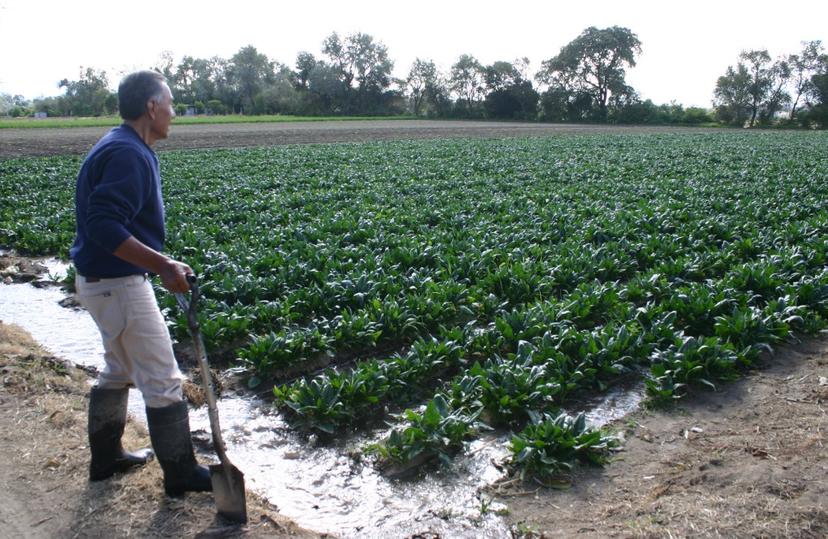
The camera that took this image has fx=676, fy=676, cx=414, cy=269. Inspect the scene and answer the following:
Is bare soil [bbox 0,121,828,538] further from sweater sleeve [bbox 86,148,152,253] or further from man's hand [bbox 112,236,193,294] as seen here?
sweater sleeve [bbox 86,148,152,253]

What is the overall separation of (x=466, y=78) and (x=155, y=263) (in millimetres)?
89293

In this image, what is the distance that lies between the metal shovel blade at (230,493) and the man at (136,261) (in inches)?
10.9

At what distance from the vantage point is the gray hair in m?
3.43

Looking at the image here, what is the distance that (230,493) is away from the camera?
137 inches

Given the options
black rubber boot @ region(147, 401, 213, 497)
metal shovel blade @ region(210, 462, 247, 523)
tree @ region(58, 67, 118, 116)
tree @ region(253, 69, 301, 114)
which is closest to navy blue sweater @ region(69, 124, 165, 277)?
black rubber boot @ region(147, 401, 213, 497)

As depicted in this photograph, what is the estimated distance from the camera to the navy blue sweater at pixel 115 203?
3.20m

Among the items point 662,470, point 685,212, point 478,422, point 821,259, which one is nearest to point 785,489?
point 662,470

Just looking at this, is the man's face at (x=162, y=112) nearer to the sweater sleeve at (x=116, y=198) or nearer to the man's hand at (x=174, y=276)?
the sweater sleeve at (x=116, y=198)

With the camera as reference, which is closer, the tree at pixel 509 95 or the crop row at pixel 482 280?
the crop row at pixel 482 280

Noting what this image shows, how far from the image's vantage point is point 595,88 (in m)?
81.0

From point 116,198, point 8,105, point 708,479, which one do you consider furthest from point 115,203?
point 8,105

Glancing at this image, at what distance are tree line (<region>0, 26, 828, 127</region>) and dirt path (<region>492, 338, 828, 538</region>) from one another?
7148 centimetres

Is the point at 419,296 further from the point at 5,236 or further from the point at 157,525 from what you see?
the point at 5,236

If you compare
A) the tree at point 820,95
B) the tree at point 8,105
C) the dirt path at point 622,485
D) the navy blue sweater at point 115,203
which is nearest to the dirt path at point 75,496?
the dirt path at point 622,485
